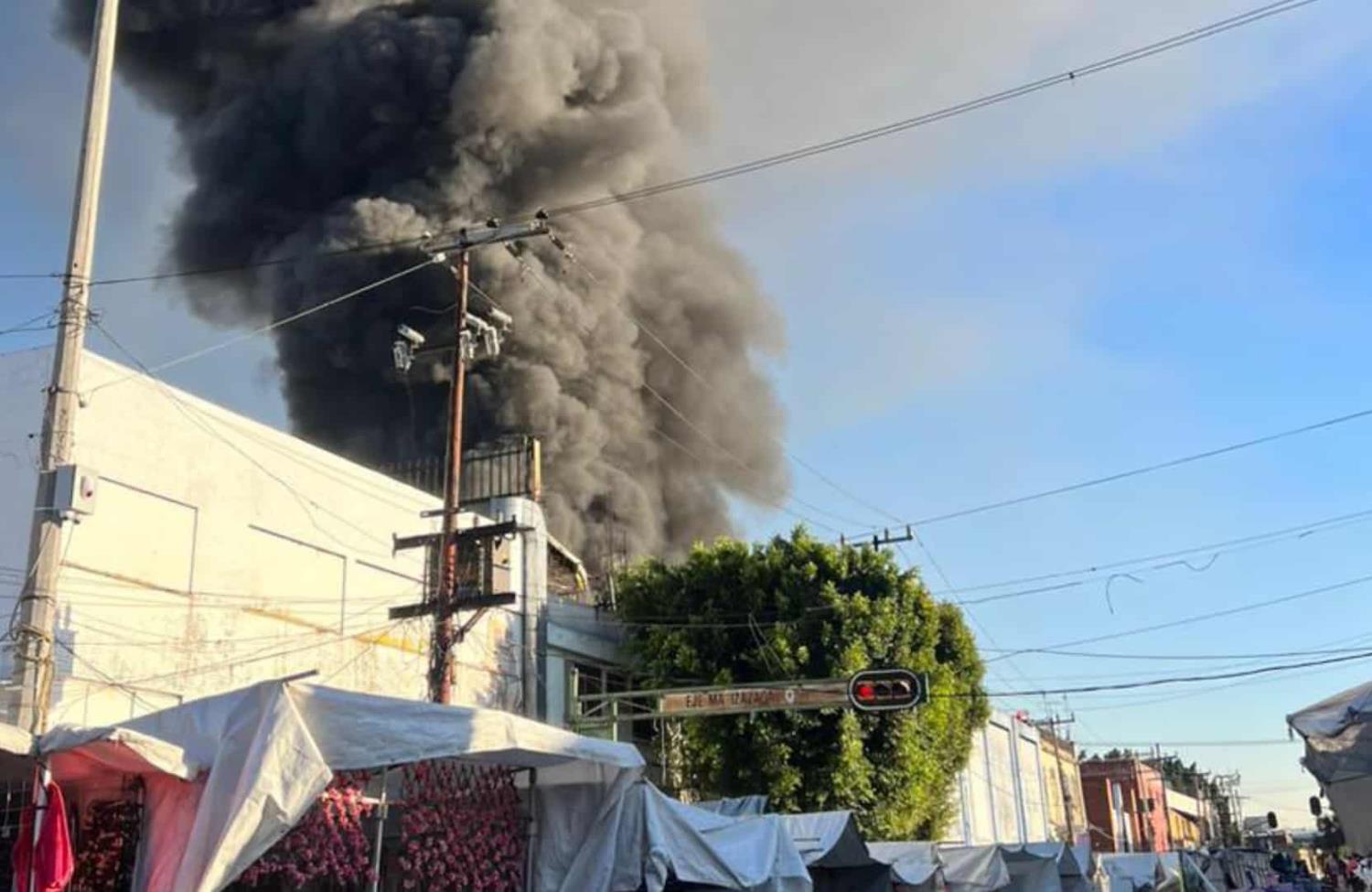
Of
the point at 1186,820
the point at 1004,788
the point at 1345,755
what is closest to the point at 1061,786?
the point at 1004,788

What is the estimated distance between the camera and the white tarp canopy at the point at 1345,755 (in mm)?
6281

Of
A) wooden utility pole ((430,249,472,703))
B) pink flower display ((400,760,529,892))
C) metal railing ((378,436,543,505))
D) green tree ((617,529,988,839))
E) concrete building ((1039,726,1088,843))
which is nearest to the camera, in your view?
pink flower display ((400,760,529,892))

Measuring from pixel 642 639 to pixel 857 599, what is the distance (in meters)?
4.14

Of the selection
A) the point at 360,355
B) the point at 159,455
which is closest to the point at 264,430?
the point at 159,455

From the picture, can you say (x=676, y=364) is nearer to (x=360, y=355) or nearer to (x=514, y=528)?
(x=360, y=355)

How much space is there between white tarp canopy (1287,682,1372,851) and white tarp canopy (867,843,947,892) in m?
9.69

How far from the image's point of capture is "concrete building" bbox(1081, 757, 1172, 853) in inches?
2468

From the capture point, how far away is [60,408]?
9.26m

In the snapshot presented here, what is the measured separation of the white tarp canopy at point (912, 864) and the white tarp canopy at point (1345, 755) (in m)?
9.69

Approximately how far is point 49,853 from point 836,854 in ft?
28.4

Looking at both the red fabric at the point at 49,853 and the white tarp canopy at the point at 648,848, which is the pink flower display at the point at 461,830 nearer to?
the white tarp canopy at the point at 648,848

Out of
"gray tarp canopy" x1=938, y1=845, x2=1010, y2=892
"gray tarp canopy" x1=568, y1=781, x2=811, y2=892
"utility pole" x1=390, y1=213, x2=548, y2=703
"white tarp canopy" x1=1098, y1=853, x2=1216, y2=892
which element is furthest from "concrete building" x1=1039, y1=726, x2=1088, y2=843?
"gray tarp canopy" x1=568, y1=781, x2=811, y2=892

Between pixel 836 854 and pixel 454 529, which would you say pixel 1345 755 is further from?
pixel 454 529

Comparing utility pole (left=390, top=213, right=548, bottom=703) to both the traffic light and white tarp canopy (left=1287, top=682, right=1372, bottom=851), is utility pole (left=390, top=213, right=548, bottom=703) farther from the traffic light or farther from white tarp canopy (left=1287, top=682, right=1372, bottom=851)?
white tarp canopy (left=1287, top=682, right=1372, bottom=851)
